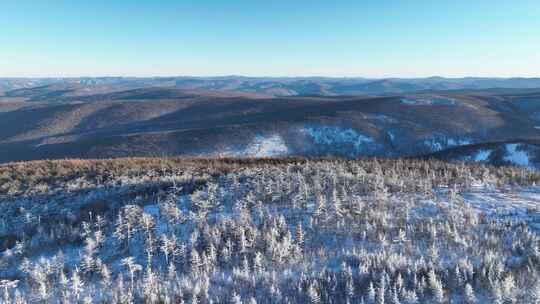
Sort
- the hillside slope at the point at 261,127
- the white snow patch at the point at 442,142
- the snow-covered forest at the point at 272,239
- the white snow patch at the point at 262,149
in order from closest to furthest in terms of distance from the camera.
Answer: the snow-covered forest at the point at 272,239 < the white snow patch at the point at 262,149 < the hillside slope at the point at 261,127 < the white snow patch at the point at 442,142

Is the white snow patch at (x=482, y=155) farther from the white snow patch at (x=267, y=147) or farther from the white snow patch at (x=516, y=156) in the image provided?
the white snow patch at (x=267, y=147)

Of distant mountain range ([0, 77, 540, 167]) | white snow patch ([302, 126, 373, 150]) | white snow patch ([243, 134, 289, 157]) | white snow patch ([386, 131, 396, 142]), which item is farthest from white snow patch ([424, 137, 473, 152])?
white snow patch ([243, 134, 289, 157])

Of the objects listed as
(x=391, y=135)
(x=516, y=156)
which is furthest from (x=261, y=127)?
(x=516, y=156)

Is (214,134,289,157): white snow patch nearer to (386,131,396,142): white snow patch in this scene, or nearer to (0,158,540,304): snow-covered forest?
(386,131,396,142): white snow patch

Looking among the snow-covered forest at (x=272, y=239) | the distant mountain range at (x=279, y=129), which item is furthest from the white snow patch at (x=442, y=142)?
the snow-covered forest at (x=272, y=239)

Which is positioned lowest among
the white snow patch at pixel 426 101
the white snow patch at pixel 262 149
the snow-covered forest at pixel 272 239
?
the white snow patch at pixel 262 149
